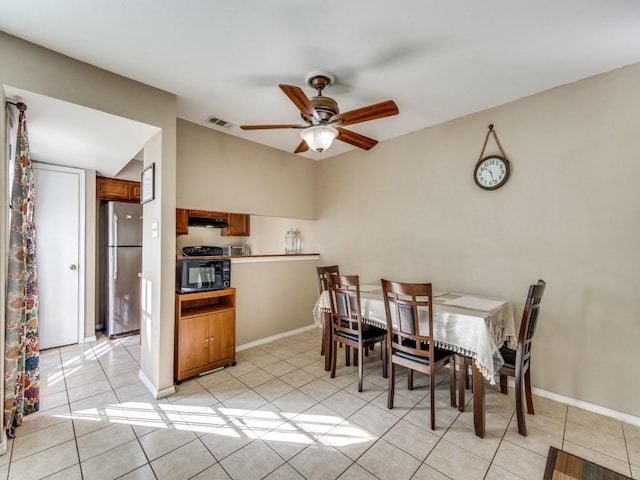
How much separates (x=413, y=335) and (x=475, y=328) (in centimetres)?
43

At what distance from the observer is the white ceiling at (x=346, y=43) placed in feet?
5.39

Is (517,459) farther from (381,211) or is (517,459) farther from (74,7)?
(74,7)

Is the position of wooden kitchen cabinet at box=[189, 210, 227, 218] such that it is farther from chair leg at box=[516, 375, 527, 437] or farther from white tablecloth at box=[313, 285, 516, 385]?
chair leg at box=[516, 375, 527, 437]

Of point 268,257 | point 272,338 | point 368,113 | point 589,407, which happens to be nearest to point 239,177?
point 268,257

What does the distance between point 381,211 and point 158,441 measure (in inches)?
124

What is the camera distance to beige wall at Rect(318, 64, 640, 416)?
2184 mm

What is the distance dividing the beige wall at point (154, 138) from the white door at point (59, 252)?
5.80 ft

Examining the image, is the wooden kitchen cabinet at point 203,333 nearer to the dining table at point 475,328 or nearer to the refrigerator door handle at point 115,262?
the dining table at point 475,328

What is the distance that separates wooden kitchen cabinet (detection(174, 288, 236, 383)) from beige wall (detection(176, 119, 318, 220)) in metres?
1.05

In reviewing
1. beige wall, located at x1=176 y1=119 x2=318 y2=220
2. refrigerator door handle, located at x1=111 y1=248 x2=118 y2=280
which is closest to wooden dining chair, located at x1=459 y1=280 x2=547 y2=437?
beige wall, located at x1=176 y1=119 x2=318 y2=220

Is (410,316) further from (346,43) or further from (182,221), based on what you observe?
(182,221)

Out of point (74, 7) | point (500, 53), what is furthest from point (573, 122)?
point (74, 7)

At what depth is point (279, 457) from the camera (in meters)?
1.78

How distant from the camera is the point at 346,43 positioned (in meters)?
1.92
